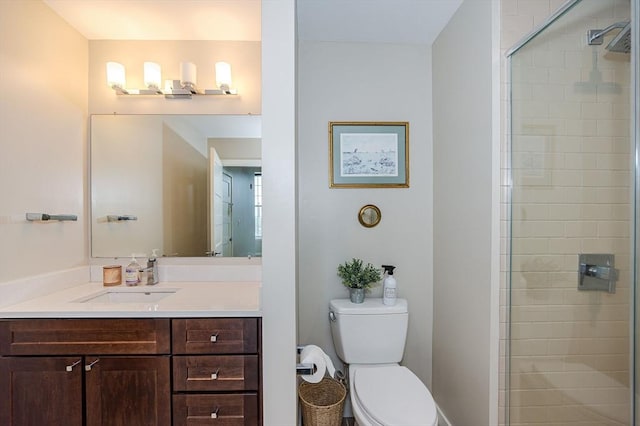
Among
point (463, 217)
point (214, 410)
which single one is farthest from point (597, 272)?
point (214, 410)

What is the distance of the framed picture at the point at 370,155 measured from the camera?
2.08m

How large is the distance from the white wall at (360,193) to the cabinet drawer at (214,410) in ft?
2.54

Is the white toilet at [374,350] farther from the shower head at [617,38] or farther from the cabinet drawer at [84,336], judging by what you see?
the shower head at [617,38]

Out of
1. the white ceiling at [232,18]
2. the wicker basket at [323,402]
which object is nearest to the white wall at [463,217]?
the white ceiling at [232,18]

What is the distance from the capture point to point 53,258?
65.4 inches

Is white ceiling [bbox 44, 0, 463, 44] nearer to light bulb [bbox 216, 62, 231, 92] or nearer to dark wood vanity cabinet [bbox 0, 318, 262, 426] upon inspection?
light bulb [bbox 216, 62, 231, 92]

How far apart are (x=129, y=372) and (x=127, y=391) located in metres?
0.08

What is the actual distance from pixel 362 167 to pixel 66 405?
186 cm

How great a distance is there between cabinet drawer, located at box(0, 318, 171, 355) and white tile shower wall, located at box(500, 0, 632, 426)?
1.50 meters

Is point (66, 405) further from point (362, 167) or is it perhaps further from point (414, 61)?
point (414, 61)

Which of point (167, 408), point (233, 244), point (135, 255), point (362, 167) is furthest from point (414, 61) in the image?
point (167, 408)

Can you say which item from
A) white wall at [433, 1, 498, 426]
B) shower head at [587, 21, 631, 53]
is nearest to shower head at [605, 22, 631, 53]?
shower head at [587, 21, 631, 53]

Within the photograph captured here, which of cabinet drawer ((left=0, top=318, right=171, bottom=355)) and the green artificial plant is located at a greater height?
the green artificial plant

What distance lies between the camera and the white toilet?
1511 millimetres
